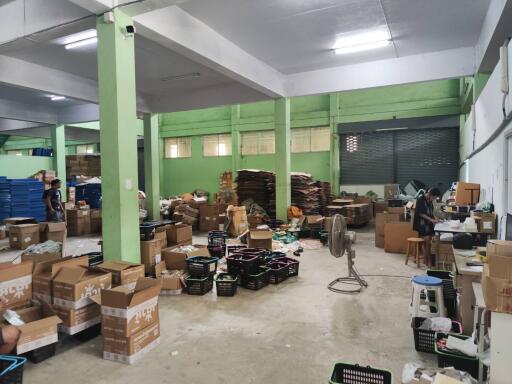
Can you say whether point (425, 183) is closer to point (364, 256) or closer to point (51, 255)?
point (364, 256)

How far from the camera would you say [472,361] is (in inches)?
87.1

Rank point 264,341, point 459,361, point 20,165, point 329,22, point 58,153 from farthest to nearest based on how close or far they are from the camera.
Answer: point 20,165 < point 58,153 < point 329,22 < point 264,341 < point 459,361

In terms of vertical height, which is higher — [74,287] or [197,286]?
[74,287]

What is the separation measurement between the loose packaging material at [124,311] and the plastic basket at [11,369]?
594mm

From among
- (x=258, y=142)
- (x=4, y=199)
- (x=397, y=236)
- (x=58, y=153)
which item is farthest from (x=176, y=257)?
(x=258, y=142)

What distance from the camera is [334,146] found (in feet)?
37.0

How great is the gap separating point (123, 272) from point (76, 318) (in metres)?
0.53

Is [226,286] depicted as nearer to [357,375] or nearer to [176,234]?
[176,234]

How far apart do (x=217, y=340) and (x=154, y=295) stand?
690 millimetres

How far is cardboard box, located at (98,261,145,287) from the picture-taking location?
3217mm

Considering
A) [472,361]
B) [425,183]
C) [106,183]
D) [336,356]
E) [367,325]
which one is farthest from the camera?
[425,183]

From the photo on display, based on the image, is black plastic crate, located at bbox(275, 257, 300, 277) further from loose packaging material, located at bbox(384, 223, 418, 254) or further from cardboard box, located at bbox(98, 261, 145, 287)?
loose packaging material, located at bbox(384, 223, 418, 254)

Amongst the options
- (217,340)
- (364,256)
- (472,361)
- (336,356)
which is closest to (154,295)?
(217,340)

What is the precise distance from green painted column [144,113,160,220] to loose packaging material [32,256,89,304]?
6502mm
